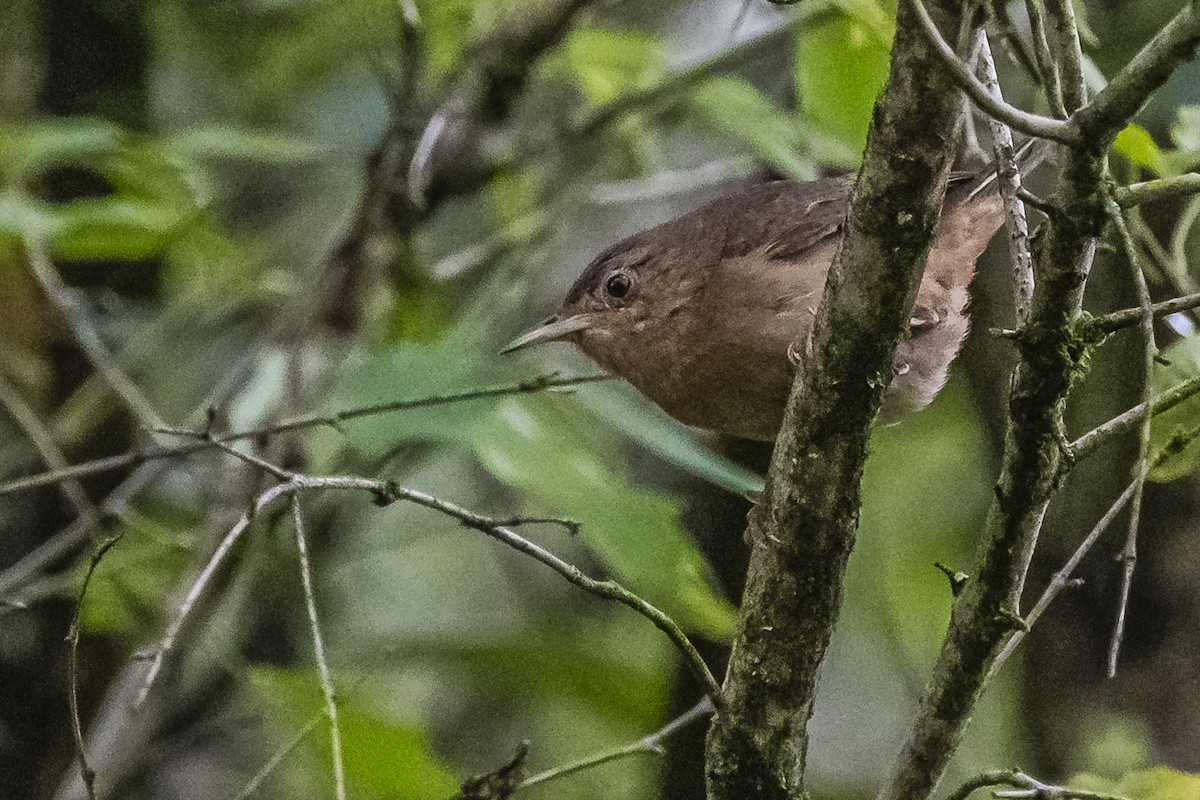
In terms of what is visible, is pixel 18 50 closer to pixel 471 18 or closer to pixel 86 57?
pixel 86 57

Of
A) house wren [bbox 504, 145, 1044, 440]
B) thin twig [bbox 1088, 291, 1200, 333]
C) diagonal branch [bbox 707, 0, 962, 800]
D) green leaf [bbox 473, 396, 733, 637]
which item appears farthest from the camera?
house wren [bbox 504, 145, 1044, 440]

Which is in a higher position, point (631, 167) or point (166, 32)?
point (166, 32)

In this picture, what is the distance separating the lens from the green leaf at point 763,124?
221 centimetres

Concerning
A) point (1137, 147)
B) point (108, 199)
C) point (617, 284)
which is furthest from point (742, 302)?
point (108, 199)

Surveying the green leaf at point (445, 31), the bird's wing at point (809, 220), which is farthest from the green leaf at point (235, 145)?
the bird's wing at point (809, 220)

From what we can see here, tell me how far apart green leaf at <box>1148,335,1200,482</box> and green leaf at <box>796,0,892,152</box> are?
26.2 inches

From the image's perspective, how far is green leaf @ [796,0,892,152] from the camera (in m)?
2.07

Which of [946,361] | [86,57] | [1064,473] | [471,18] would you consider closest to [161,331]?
[86,57]

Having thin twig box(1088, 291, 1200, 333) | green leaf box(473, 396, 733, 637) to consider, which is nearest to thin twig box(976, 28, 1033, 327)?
thin twig box(1088, 291, 1200, 333)

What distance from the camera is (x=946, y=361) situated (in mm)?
2100

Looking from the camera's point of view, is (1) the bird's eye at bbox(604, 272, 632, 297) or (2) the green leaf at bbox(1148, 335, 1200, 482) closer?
(2) the green leaf at bbox(1148, 335, 1200, 482)

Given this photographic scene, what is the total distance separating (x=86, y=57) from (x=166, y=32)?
0.74ft

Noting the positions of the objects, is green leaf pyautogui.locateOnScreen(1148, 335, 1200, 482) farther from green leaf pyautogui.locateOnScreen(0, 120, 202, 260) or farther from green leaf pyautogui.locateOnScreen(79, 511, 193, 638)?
green leaf pyautogui.locateOnScreen(79, 511, 193, 638)

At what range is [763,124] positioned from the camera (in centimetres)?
227
